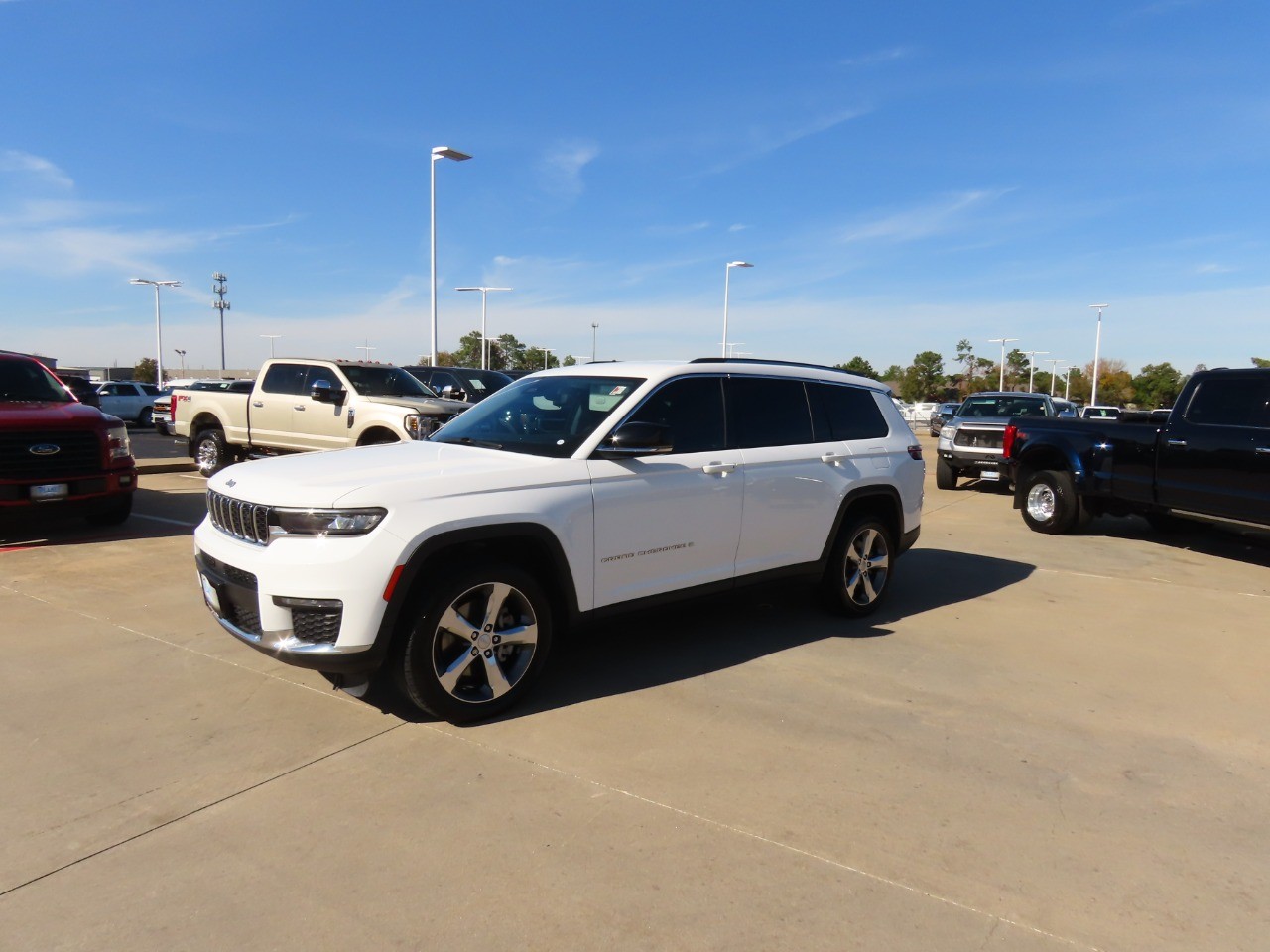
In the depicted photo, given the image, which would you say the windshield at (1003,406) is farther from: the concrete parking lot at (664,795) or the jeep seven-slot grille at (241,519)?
the jeep seven-slot grille at (241,519)

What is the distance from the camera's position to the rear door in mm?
8211

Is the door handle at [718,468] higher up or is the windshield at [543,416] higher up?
the windshield at [543,416]

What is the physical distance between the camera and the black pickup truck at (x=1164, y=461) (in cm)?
834

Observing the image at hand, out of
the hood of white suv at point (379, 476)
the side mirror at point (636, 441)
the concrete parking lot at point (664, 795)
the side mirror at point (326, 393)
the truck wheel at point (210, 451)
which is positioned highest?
the side mirror at point (326, 393)

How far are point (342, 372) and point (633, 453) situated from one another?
29.1 ft

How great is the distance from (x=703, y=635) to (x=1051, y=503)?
6.61 meters

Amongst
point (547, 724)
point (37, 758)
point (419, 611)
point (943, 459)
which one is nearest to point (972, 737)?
point (547, 724)

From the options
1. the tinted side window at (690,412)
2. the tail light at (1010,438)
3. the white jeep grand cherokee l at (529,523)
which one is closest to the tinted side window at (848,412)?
the white jeep grand cherokee l at (529,523)

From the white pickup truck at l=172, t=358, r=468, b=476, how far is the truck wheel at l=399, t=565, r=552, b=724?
23.0 feet

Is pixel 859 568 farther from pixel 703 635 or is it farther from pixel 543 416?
pixel 543 416

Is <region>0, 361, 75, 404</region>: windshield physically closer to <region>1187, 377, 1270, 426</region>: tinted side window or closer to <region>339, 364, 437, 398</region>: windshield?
<region>339, 364, 437, 398</region>: windshield

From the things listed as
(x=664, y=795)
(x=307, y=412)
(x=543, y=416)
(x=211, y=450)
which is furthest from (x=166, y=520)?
(x=664, y=795)

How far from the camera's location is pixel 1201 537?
1062 cm

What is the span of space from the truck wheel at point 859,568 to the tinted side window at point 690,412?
4.58 feet
